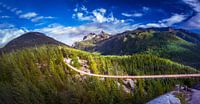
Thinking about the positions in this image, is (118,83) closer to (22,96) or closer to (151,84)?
(151,84)

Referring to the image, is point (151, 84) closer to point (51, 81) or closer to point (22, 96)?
point (51, 81)

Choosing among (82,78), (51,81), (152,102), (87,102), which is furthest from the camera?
(82,78)

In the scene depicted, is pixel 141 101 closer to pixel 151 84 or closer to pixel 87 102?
pixel 151 84

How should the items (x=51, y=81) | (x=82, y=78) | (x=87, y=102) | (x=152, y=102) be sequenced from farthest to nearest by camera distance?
(x=82, y=78) < (x=51, y=81) < (x=87, y=102) < (x=152, y=102)

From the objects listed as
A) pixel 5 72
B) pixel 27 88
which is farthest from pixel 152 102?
pixel 5 72

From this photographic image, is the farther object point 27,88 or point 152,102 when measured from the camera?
point 27,88

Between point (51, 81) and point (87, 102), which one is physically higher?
point (51, 81)

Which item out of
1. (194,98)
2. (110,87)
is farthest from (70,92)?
(194,98)

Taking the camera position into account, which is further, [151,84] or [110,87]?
[151,84]
